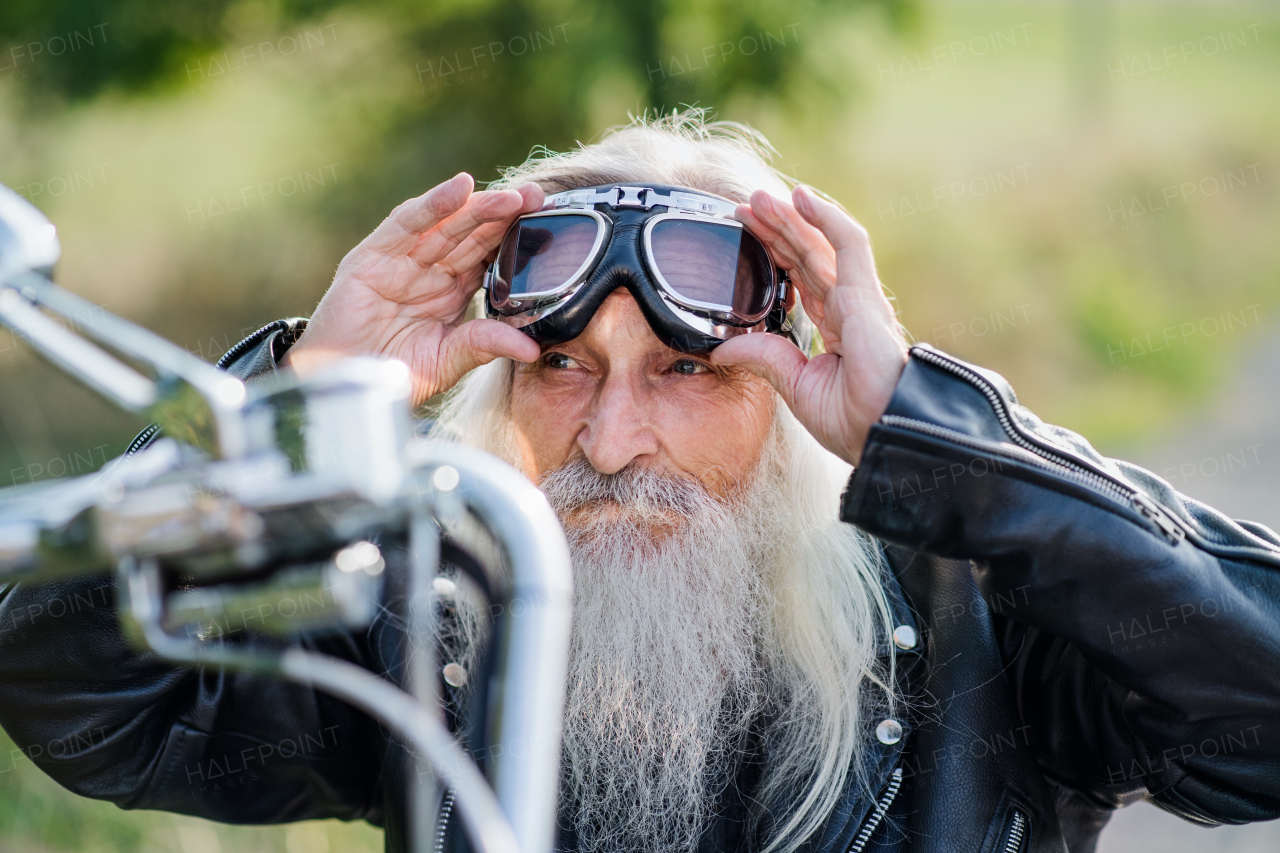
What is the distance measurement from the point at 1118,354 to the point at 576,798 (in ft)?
28.8

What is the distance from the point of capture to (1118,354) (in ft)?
31.4

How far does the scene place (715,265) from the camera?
2273 millimetres

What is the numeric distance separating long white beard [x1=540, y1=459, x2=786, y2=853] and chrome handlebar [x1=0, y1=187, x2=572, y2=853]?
1.50m

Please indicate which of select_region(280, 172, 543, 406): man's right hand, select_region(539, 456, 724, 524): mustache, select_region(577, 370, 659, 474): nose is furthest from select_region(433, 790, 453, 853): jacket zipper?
select_region(280, 172, 543, 406): man's right hand

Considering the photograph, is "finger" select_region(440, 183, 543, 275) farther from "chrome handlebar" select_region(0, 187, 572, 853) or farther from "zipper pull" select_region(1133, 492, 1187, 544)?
"chrome handlebar" select_region(0, 187, 572, 853)

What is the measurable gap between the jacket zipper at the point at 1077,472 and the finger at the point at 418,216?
1134mm

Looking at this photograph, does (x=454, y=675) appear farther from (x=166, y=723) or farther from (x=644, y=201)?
(x=644, y=201)

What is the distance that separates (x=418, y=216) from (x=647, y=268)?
56 cm

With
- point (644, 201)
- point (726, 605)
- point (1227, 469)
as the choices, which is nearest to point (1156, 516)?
point (726, 605)

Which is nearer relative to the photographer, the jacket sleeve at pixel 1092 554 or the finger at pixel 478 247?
the jacket sleeve at pixel 1092 554

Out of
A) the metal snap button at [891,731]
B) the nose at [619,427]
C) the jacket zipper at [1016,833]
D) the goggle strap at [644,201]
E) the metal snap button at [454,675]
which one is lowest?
the jacket zipper at [1016,833]

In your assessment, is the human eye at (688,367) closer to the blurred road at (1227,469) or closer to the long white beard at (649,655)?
the long white beard at (649,655)

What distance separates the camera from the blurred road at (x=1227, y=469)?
4.01m

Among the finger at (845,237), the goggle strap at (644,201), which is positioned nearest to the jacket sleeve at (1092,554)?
the finger at (845,237)
